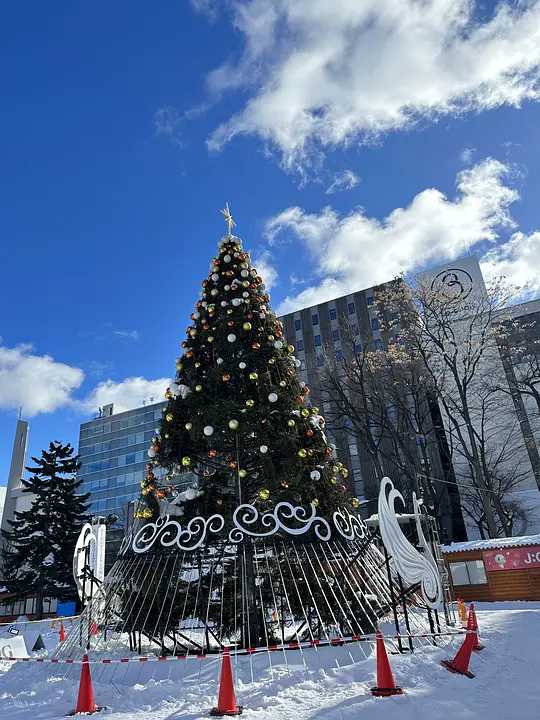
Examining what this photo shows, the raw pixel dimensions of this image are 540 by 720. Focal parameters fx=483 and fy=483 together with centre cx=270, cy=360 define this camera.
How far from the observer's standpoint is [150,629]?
8531 mm

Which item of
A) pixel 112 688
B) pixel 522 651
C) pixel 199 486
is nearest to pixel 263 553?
pixel 199 486

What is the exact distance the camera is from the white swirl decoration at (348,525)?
28.0ft

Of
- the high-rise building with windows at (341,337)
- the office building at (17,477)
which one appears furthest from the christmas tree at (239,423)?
the office building at (17,477)

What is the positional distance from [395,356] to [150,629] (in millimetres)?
20144

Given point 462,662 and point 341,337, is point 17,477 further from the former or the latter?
point 462,662

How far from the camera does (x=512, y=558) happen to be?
18016 mm

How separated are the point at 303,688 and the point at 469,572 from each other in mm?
15709

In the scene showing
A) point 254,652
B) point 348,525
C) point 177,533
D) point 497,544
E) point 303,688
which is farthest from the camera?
point 497,544

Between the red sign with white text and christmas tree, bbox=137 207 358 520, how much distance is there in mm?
11565

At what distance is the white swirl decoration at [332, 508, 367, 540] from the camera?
28.0ft

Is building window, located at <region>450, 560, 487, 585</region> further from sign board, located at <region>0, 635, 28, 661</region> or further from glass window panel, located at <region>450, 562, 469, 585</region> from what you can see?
sign board, located at <region>0, 635, 28, 661</region>

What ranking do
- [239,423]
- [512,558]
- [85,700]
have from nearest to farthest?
[85,700], [239,423], [512,558]

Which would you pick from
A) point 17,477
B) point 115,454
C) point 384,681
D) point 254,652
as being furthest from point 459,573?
point 115,454

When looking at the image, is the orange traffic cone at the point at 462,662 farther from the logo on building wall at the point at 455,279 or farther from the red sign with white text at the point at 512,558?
the logo on building wall at the point at 455,279
